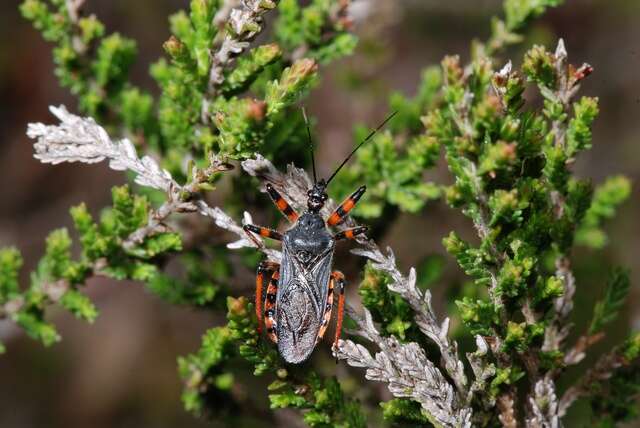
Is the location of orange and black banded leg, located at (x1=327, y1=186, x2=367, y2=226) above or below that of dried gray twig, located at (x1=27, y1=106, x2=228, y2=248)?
below

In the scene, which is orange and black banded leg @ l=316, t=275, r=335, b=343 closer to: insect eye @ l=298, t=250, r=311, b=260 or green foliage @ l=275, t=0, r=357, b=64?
insect eye @ l=298, t=250, r=311, b=260

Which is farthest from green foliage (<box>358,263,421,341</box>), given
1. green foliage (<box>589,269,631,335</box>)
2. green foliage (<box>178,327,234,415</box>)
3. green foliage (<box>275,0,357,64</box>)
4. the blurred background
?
the blurred background

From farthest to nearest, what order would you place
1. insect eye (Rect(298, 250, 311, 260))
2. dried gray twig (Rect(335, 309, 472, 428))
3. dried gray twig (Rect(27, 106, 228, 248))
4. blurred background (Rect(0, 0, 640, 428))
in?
blurred background (Rect(0, 0, 640, 428)) → insect eye (Rect(298, 250, 311, 260)) → dried gray twig (Rect(27, 106, 228, 248)) → dried gray twig (Rect(335, 309, 472, 428))

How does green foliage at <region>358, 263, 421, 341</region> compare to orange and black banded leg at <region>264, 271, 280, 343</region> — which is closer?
green foliage at <region>358, 263, 421, 341</region>

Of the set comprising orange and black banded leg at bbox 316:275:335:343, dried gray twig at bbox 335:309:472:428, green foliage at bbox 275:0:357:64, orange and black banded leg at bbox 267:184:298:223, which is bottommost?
dried gray twig at bbox 335:309:472:428

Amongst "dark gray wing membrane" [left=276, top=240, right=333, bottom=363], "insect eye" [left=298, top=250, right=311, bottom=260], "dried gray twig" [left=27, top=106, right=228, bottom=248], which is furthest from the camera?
"insect eye" [left=298, top=250, right=311, bottom=260]

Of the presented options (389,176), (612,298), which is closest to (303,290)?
(389,176)

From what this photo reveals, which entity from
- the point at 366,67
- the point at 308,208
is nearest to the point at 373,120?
the point at 366,67
